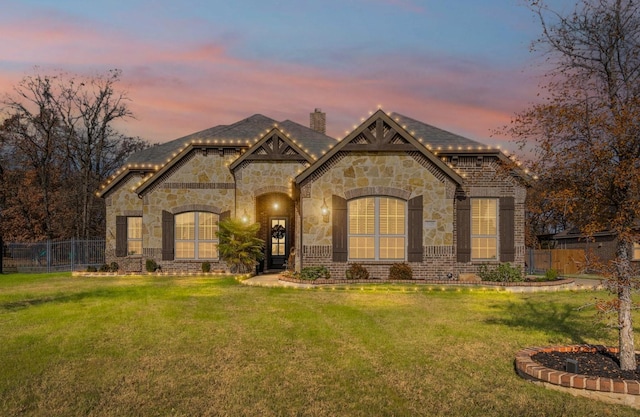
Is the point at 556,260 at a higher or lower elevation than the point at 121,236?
lower

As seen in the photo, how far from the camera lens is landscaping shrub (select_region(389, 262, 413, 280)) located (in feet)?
63.4

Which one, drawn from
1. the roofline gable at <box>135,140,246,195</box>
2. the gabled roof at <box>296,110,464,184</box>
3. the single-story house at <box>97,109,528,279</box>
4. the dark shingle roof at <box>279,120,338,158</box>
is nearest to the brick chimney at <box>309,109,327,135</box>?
the dark shingle roof at <box>279,120,338,158</box>

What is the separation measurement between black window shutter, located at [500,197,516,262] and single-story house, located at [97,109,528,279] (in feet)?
0.12

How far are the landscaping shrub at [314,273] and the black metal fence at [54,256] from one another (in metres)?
15.6

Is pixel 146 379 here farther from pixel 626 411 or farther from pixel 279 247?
pixel 279 247

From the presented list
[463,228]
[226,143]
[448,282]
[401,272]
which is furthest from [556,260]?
[226,143]

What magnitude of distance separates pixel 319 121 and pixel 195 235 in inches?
435

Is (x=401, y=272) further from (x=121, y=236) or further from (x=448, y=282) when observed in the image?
(x=121, y=236)

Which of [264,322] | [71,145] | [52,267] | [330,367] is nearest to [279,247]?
[52,267]

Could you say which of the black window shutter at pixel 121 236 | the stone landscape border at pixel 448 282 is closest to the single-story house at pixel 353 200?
the stone landscape border at pixel 448 282

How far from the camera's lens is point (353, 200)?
19.8 metres

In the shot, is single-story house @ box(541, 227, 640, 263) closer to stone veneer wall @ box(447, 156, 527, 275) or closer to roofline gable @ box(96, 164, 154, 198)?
stone veneer wall @ box(447, 156, 527, 275)

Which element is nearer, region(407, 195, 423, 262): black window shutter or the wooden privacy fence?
region(407, 195, 423, 262): black window shutter

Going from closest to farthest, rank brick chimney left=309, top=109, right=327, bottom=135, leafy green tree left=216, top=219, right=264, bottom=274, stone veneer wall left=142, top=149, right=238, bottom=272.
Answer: leafy green tree left=216, top=219, right=264, bottom=274
stone veneer wall left=142, top=149, right=238, bottom=272
brick chimney left=309, top=109, right=327, bottom=135
